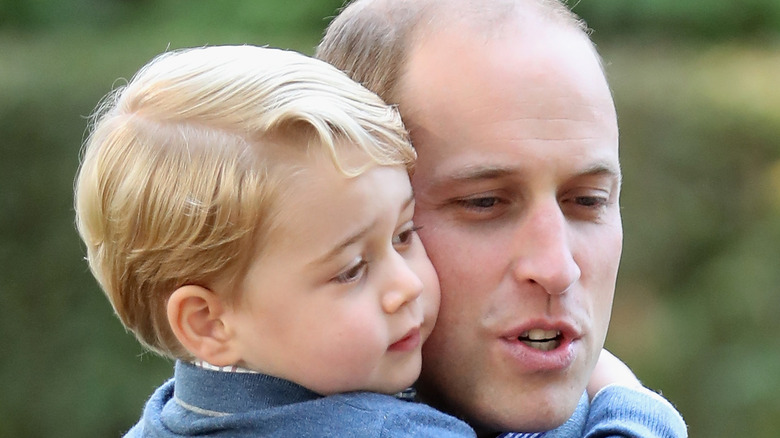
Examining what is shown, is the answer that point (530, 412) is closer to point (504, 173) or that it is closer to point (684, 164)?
point (504, 173)

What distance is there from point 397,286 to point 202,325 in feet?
1.08

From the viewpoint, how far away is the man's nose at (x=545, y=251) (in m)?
1.99

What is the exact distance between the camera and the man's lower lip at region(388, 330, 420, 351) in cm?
188

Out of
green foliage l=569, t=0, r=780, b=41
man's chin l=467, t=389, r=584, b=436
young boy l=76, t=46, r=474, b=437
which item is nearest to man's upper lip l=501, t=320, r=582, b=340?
man's chin l=467, t=389, r=584, b=436

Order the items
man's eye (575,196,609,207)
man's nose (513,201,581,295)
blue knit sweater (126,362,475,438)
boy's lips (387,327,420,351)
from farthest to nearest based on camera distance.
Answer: man's eye (575,196,609,207)
man's nose (513,201,581,295)
boy's lips (387,327,420,351)
blue knit sweater (126,362,475,438)

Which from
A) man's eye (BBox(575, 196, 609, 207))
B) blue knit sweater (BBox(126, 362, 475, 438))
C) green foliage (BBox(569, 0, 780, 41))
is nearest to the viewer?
blue knit sweater (BBox(126, 362, 475, 438))

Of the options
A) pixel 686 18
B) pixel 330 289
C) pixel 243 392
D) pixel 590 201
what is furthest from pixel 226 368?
pixel 686 18

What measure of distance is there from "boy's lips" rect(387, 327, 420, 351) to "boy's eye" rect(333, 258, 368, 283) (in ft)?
0.47

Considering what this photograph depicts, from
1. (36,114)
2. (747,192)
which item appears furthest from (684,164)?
(36,114)

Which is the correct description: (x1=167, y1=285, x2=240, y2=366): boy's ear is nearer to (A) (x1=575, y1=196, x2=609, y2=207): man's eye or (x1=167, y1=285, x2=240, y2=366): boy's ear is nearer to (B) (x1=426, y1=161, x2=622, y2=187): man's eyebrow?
(B) (x1=426, y1=161, x2=622, y2=187): man's eyebrow

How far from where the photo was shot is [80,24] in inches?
218

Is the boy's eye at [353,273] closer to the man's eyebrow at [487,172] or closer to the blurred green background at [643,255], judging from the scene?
the man's eyebrow at [487,172]

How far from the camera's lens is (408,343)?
1901 mm

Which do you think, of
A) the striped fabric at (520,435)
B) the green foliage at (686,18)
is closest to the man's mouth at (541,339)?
the striped fabric at (520,435)
